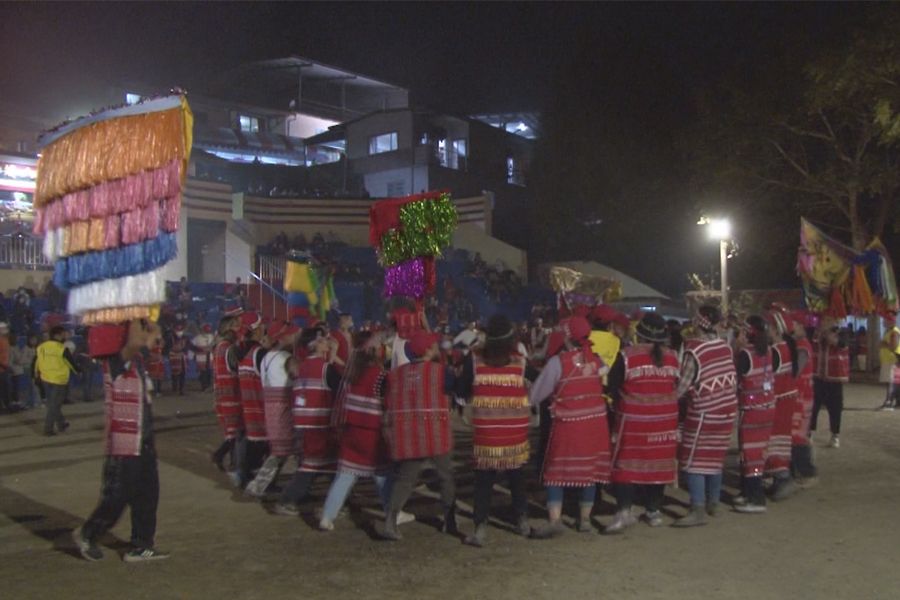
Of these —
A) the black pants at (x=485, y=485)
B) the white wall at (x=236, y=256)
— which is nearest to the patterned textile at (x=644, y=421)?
the black pants at (x=485, y=485)

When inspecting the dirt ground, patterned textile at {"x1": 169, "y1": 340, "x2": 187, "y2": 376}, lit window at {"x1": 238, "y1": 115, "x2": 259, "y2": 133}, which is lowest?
the dirt ground

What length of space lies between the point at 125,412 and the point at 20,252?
19888mm

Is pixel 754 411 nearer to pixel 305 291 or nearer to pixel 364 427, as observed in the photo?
pixel 364 427

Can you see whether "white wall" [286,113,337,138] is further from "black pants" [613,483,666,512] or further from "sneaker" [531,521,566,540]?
"sneaker" [531,521,566,540]

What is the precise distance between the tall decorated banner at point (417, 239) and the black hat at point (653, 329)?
3.18 meters

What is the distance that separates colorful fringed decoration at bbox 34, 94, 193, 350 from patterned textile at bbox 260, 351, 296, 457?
214 centimetres

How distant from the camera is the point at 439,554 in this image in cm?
641

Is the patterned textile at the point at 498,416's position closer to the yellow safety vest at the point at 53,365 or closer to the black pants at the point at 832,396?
the black pants at the point at 832,396

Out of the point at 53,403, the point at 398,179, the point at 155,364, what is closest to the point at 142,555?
the point at 53,403

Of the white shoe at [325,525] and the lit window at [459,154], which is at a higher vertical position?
the lit window at [459,154]

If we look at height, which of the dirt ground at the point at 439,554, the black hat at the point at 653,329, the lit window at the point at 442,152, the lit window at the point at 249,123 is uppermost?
the lit window at the point at 249,123

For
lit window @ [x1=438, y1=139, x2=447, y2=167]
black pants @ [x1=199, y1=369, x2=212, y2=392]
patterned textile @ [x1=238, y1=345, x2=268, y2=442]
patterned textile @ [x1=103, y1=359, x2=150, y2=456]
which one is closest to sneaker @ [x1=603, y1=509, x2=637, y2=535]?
patterned textile @ [x1=238, y1=345, x2=268, y2=442]

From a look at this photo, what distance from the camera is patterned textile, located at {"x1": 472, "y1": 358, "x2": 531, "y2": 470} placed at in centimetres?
654

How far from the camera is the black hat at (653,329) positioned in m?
6.93
